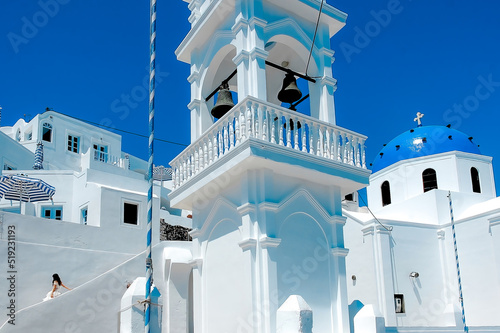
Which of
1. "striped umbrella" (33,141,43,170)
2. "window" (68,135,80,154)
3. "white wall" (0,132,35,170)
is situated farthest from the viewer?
"window" (68,135,80,154)

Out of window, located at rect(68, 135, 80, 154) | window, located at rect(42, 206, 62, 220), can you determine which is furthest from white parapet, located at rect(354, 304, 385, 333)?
window, located at rect(68, 135, 80, 154)

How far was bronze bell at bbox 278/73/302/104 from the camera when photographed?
31.8 feet

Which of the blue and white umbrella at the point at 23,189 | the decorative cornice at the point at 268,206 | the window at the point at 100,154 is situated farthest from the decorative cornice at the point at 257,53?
the window at the point at 100,154

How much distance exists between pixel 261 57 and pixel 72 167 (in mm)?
24147

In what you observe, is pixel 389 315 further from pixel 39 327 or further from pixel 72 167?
pixel 72 167

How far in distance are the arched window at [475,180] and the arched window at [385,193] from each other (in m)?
3.33

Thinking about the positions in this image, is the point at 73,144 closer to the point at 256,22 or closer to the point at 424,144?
the point at 424,144

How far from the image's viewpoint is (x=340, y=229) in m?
9.09

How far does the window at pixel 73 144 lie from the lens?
30.9m

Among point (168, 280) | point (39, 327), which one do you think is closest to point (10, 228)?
point (39, 327)

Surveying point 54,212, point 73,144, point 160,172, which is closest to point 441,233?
point 54,212

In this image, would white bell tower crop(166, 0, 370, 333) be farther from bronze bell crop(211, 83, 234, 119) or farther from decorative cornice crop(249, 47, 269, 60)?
bronze bell crop(211, 83, 234, 119)

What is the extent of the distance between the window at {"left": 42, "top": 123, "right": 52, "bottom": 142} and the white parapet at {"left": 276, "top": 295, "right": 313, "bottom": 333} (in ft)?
84.9

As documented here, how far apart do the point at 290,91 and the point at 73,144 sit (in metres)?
23.9
